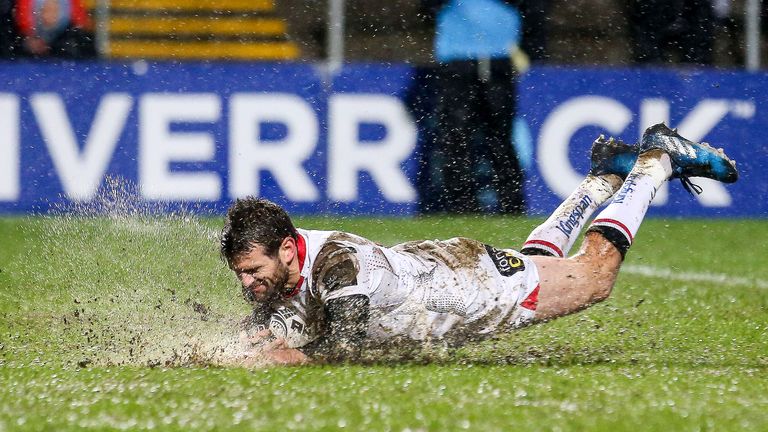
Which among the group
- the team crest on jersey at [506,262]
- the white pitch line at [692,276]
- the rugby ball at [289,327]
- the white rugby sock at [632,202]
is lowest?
the white pitch line at [692,276]

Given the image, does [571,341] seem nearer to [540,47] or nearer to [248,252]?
[248,252]

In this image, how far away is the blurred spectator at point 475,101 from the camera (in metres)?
13.3

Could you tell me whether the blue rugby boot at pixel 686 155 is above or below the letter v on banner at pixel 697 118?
above

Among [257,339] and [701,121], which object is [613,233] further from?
[701,121]

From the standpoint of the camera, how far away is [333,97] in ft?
44.2

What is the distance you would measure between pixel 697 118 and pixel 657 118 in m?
0.41

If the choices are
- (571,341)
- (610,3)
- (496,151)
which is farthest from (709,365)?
(610,3)

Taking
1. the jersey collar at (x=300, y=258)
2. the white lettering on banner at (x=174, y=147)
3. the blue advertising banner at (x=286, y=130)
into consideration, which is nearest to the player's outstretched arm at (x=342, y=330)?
the jersey collar at (x=300, y=258)

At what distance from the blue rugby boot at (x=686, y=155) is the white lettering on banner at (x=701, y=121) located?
235 inches

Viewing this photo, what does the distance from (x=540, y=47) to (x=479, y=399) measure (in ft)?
32.7

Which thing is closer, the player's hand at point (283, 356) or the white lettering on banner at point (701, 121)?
Result: the player's hand at point (283, 356)

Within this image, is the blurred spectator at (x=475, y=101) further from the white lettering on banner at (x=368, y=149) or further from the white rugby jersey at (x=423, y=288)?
the white rugby jersey at (x=423, y=288)

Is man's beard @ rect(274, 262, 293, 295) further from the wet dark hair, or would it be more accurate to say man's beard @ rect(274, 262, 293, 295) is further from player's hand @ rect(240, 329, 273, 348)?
player's hand @ rect(240, 329, 273, 348)

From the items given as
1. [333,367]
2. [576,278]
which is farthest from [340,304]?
[576,278]
